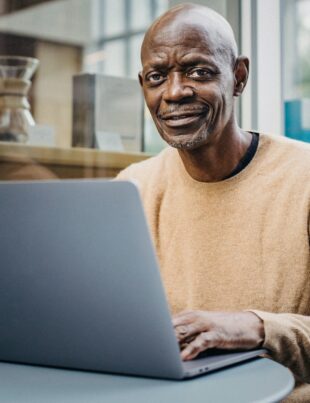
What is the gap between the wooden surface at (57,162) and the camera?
7.75 feet

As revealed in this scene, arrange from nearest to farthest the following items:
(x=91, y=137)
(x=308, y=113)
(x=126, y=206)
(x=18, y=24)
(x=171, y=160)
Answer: (x=126, y=206) → (x=171, y=160) → (x=18, y=24) → (x=91, y=137) → (x=308, y=113)

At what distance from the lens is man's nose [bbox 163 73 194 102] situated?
5.04ft

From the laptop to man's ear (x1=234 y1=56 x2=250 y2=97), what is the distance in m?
0.74

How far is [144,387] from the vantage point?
3.19 ft

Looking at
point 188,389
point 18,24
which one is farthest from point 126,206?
point 18,24

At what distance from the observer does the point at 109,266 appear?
98 cm

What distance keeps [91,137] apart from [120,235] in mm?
1639

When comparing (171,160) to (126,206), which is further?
(171,160)

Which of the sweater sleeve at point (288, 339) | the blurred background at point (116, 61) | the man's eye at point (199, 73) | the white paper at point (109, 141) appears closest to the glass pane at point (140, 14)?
the blurred background at point (116, 61)

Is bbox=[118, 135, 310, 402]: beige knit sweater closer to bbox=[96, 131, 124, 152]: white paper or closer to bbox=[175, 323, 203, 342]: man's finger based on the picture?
bbox=[175, 323, 203, 342]: man's finger

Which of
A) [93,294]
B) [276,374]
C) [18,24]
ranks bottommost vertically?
[276,374]

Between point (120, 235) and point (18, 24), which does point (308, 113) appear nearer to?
point (18, 24)

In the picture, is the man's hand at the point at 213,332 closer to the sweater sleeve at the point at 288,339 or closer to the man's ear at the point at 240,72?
the sweater sleeve at the point at 288,339

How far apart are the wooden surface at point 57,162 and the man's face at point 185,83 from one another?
86 cm
